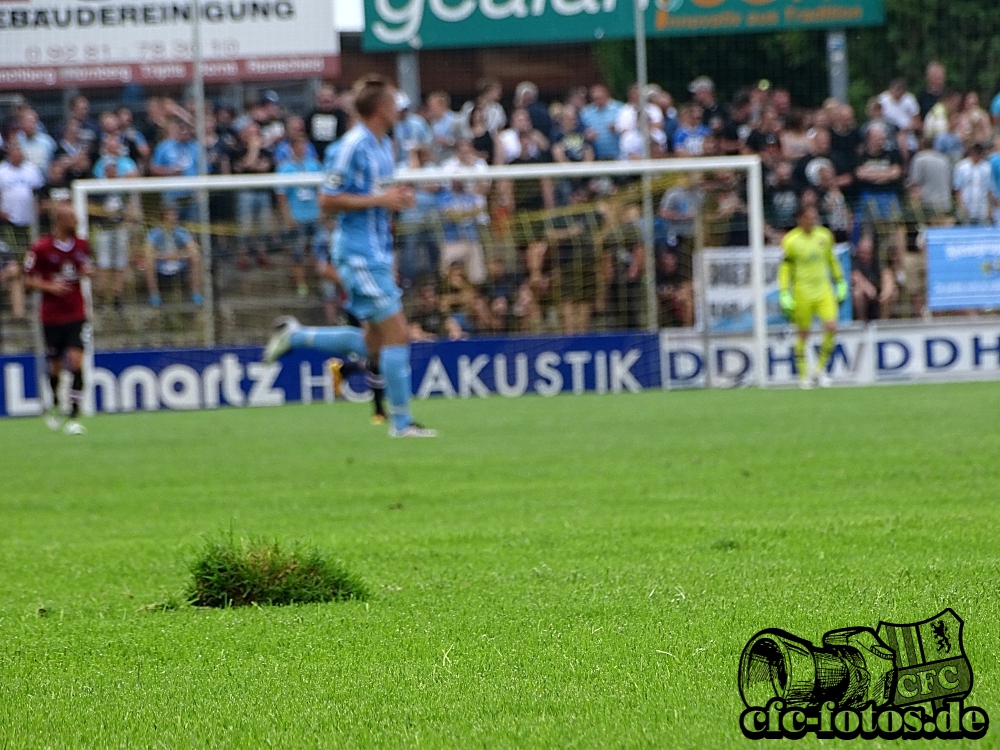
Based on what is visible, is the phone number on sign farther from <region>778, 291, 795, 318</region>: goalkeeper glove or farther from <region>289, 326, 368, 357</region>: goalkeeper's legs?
<region>289, 326, 368, 357</region>: goalkeeper's legs

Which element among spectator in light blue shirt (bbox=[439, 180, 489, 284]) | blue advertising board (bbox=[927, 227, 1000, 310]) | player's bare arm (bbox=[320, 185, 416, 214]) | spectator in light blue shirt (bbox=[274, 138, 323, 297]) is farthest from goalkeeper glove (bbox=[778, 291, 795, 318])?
player's bare arm (bbox=[320, 185, 416, 214])

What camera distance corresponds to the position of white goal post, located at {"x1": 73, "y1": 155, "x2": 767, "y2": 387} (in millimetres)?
18969

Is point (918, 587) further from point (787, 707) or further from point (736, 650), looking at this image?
point (787, 707)

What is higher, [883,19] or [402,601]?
[883,19]

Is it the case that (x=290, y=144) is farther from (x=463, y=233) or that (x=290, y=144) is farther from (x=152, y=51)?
(x=152, y=51)

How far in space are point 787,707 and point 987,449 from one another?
Answer: 6229 millimetres

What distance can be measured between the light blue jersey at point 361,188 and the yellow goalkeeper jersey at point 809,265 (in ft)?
27.6

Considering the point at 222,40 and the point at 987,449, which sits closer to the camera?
the point at 987,449

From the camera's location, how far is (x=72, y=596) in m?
4.94

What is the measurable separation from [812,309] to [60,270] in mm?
8810

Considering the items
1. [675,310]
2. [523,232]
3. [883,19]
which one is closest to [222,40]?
[523,232]

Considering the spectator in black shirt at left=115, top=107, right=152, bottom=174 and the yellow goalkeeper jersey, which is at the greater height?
the spectator in black shirt at left=115, top=107, right=152, bottom=174

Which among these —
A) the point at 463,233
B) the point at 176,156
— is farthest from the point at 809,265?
the point at 176,156

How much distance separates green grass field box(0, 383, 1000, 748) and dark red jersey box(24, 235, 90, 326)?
15.8 feet
